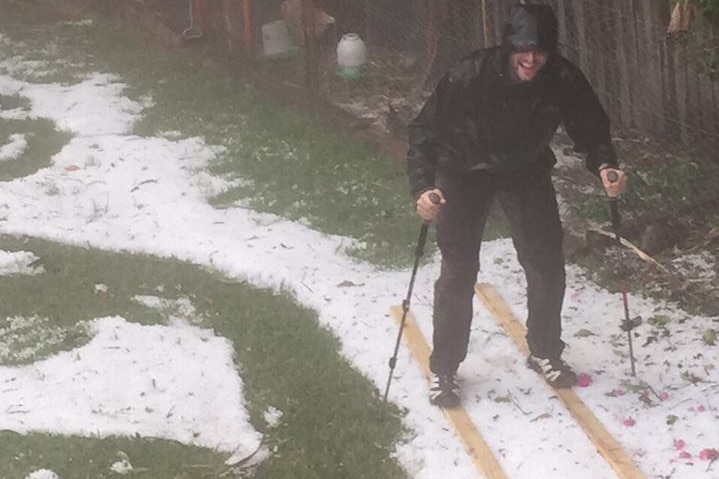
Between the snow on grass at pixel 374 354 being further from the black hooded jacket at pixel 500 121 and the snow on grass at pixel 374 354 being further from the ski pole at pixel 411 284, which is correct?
the black hooded jacket at pixel 500 121

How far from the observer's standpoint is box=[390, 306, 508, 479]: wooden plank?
441cm

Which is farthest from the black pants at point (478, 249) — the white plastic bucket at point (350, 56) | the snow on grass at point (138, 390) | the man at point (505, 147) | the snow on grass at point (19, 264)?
the white plastic bucket at point (350, 56)

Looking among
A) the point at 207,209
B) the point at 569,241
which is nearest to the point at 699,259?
the point at 569,241

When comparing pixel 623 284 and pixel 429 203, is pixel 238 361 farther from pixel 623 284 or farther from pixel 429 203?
pixel 623 284

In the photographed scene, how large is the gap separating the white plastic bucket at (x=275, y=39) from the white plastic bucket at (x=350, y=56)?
75cm

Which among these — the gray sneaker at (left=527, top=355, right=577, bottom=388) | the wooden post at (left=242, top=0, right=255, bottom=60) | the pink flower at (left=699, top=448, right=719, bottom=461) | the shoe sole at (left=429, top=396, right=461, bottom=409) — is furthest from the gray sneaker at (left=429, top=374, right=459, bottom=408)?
the wooden post at (left=242, top=0, right=255, bottom=60)

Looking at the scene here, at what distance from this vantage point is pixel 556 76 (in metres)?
4.27

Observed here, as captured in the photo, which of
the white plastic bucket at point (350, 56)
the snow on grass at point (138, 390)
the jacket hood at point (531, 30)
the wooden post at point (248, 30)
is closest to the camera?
the jacket hood at point (531, 30)

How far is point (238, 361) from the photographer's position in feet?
17.8

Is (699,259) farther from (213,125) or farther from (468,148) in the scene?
(213,125)

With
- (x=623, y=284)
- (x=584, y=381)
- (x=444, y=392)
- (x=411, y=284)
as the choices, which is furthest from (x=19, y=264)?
(x=623, y=284)

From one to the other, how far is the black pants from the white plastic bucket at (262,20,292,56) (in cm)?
576

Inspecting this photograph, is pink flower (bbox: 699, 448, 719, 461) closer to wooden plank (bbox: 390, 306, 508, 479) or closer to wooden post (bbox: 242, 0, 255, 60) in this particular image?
wooden plank (bbox: 390, 306, 508, 479)

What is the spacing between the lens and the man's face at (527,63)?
409cm
